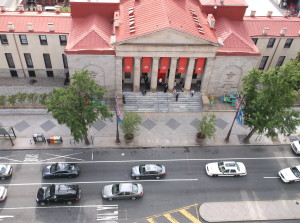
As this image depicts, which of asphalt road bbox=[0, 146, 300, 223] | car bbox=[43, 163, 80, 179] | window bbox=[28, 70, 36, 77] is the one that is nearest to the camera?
asphalt road bbox=[0, 146, 300, 223]

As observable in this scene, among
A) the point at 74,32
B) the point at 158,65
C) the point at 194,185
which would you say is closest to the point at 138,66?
the point at 158,65

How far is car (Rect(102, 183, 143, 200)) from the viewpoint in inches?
1683

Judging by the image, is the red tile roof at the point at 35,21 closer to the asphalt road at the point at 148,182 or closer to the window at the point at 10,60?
the window at the point at 10,60

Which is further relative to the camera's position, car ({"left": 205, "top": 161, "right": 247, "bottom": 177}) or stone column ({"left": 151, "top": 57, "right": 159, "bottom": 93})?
stone column ({"left": 151, "top": 57, "right": 159, "bottom": 93})

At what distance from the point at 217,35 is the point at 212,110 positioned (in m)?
13.8

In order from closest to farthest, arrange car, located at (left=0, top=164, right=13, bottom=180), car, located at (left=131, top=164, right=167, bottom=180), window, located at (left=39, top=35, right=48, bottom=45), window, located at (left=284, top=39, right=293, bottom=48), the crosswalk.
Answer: the crosswalk → car, located at (left=0, top=164, right=13, bottom=180) → car, located at (left=131, top=164, right=167, bottom=180) → window, located at (left=39, top=35, right=48, bottom=45) → window, located at (left=284, top=39, right=293, bottom=48)

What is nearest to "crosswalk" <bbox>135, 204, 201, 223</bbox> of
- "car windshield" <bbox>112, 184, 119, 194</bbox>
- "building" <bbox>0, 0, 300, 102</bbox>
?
"car windshield" <bbox>112, 184, 119, 194</bbox>

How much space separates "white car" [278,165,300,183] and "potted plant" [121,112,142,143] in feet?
76.8

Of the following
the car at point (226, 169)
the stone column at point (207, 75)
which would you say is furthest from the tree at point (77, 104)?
the stone column at point (207, 75)

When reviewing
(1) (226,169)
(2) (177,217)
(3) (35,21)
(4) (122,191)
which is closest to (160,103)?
Result: (1) (226,169)

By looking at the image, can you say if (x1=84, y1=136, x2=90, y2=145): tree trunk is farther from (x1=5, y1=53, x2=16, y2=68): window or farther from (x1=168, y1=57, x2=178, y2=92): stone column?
(x1=5, y1=53, x2=16, y2=68): window

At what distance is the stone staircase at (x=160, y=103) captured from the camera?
5778cm

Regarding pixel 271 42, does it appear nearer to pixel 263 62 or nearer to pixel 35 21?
pixel 263 62

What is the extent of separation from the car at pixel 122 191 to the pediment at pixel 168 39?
22.7 meters
